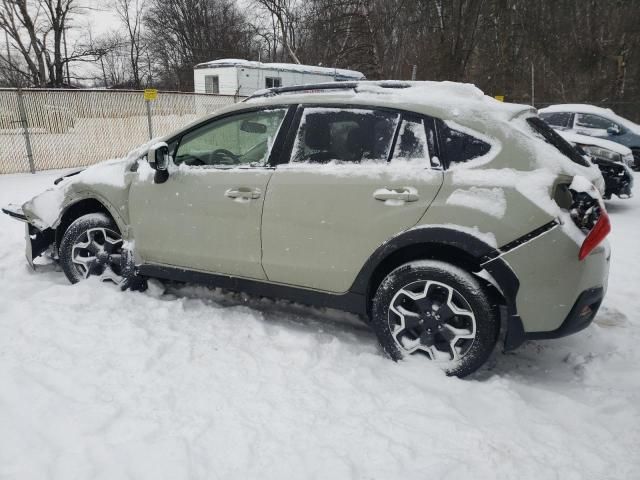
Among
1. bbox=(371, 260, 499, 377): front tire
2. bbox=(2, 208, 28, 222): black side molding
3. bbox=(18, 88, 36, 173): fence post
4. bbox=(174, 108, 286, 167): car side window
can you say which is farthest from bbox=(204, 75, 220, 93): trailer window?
bbox=(371, 260, 499, 377): front tire

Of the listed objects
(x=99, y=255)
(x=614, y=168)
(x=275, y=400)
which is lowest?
(x=275, y=400)

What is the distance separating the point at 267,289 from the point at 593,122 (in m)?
10.7

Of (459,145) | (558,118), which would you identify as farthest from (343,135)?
(558,118)

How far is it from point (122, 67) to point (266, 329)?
5168cm

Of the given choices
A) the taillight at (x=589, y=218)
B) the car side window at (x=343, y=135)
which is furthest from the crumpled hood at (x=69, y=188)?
the taillight at (x=589, y=218)

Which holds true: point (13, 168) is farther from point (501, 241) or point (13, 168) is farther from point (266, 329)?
point (501, 241)

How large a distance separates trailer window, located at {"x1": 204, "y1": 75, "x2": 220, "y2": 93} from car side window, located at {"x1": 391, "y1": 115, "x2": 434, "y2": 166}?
1861 cm

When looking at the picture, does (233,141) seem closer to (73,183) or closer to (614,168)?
(73,183)

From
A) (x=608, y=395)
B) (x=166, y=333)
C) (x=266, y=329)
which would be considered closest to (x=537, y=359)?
(x=608, y=395)

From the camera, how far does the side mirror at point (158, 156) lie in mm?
3295

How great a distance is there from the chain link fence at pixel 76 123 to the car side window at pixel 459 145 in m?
8.09

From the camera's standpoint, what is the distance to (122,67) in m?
47.3

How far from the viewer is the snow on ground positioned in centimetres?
210

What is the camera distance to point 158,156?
334 centimetres
